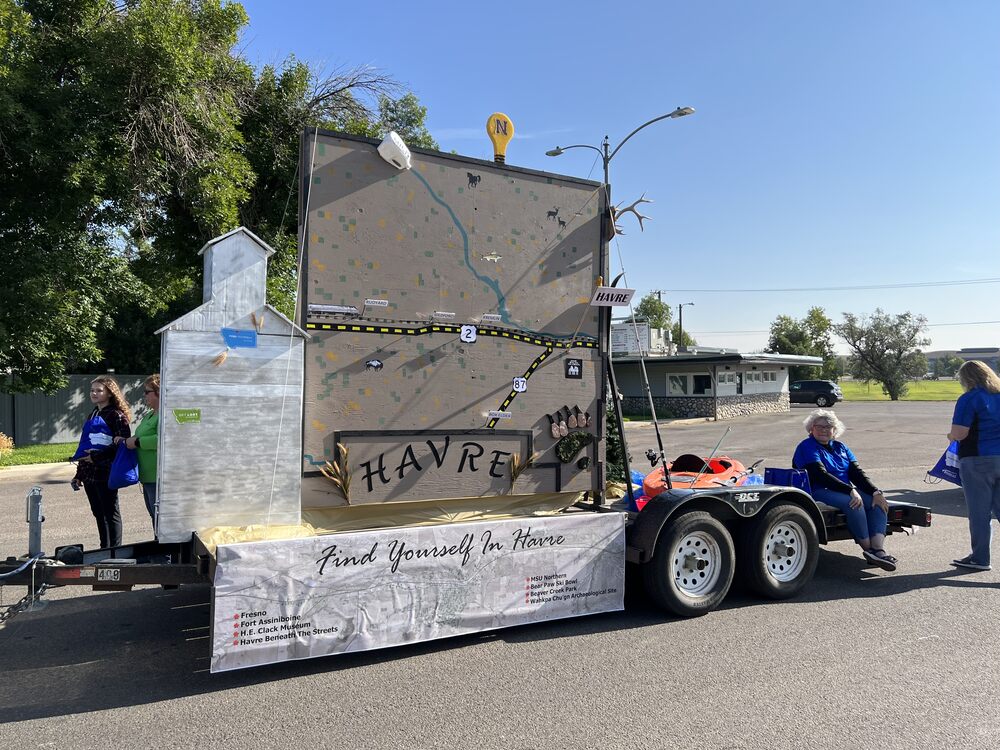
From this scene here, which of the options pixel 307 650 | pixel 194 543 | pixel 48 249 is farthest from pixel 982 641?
pixel 48 249

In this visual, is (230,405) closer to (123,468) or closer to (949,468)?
(123,468)

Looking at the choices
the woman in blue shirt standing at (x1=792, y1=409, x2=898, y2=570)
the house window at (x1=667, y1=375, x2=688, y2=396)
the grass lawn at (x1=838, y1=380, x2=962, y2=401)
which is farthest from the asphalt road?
the grass lawn at (x1=838, y1=380, x2=962, y2=401)

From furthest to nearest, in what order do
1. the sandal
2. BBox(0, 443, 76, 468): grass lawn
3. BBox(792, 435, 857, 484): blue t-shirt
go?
BBox(0, 443, 76, 468): grass lawn < BBox(792, 435, 857, 484): blue t-shirt < the sandal

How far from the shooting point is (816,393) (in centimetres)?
4472

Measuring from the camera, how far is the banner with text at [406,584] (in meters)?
3.88

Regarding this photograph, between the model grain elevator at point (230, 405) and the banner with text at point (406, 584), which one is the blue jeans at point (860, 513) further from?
the model grain elevator at point (230, 405)

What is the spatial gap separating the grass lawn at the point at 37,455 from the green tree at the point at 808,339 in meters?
60.9

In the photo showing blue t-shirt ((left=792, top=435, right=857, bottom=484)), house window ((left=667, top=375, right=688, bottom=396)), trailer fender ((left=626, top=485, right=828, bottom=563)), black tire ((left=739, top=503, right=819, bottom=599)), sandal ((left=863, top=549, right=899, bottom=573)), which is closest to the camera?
trailer fender ((left=626, top=485, right=828, bottom=563))

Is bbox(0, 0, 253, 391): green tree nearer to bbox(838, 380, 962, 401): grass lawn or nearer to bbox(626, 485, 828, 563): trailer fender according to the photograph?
bbox(626, 485, 828, 563): trailer fender

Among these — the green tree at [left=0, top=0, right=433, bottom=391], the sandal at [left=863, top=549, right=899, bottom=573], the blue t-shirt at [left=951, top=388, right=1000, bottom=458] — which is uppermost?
the green tree at [left=0, top=0, right=433, bottom=391]

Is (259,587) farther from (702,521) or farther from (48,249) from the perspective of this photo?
(48,249)

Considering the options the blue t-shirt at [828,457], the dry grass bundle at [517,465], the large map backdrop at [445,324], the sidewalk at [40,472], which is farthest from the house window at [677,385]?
the dry grass bundle at [517,465]

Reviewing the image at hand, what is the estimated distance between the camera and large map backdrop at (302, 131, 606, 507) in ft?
15.4

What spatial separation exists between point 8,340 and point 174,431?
11.6 meters
